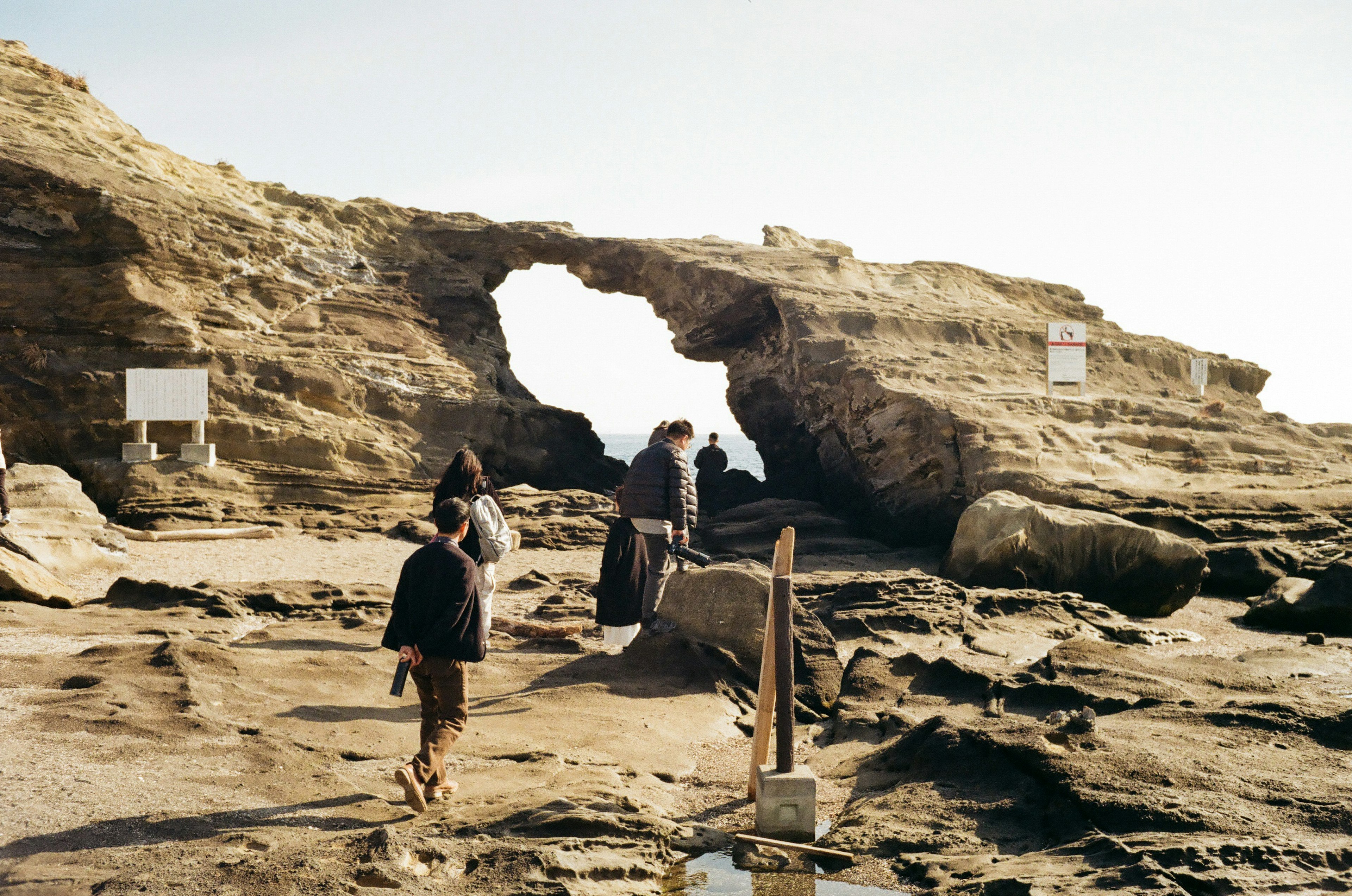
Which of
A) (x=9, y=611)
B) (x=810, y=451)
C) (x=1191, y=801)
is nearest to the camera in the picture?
(x=1191, y=801)

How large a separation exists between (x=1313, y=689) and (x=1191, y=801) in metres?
3.60

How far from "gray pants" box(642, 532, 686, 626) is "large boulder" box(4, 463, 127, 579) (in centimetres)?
644

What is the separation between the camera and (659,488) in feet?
29.0

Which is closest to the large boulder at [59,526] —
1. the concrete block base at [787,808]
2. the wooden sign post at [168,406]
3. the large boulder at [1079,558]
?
the wooden sign post at [168,406]

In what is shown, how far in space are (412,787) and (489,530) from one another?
2043 millimetres

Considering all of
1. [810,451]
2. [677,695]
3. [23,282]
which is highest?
[23,282]

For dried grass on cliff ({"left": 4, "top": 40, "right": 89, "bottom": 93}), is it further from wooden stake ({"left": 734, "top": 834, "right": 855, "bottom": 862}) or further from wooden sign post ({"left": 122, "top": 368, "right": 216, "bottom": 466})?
wooden stake ({"left": 734, "top": 834, "right": 855, "bottom": 862})

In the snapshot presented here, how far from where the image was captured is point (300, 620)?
9.45m

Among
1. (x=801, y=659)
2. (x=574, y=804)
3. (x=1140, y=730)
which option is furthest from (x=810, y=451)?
(x=574, y=804)

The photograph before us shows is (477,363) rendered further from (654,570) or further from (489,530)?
(489,530)

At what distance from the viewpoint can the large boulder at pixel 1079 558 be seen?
12.3 meters

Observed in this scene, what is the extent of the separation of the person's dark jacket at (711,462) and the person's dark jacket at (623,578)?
43.0 ft

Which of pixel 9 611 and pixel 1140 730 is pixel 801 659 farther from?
pixel 9 611

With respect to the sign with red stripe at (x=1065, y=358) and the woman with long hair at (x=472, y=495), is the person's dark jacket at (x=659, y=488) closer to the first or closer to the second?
the woman with long hair at (x=472, y=495)
